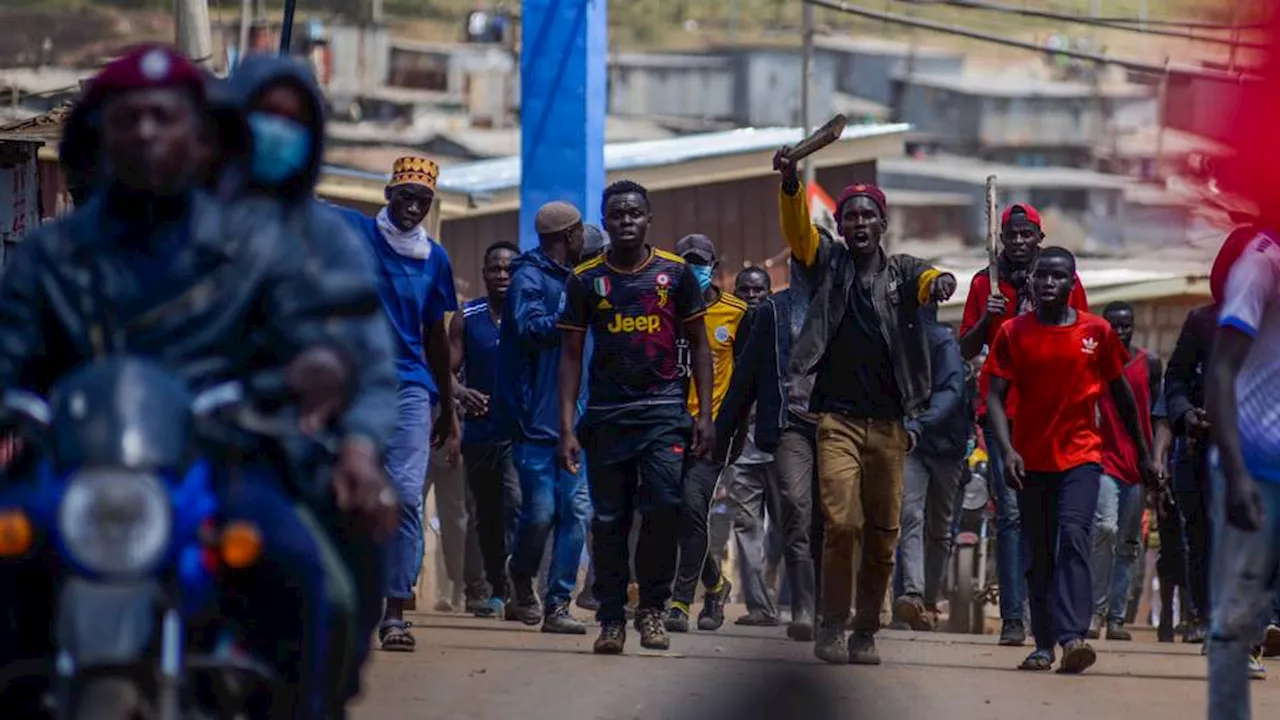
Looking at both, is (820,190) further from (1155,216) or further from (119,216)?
(119,216)

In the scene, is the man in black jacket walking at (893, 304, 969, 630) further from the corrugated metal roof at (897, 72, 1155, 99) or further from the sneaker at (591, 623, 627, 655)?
the corrugated metal roof at (897, 72, 1155, 99)

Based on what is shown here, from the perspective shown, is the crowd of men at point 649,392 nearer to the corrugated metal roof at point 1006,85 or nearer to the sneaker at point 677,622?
the sneaker at point 677,622

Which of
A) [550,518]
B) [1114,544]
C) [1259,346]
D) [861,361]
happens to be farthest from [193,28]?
[1259,346]

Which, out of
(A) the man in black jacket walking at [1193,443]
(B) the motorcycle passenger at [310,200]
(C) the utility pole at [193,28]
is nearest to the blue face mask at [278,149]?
(B) the motorcycle passenger at [310,200]

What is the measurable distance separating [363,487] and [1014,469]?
634cm

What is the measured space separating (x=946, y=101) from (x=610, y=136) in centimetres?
3183

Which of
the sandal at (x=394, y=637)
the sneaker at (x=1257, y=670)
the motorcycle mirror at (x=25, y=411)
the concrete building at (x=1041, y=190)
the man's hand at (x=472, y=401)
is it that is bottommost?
the concrete building at (x=1041, y=190)

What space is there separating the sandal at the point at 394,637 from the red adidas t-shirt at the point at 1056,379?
9.40 feet

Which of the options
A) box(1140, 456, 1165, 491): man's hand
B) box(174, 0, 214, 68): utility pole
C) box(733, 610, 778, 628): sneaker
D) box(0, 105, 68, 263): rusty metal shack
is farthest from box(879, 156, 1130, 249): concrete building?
box(0, 105, 68, 263): rusty metal shack

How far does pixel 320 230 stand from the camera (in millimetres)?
6383

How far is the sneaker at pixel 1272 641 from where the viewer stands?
44.1 ft

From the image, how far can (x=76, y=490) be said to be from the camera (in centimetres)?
516

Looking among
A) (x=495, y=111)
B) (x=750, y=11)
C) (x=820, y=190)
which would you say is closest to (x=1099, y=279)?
(x=820, y=190)

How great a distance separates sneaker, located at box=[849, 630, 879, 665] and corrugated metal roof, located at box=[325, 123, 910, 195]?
11.0 metres
